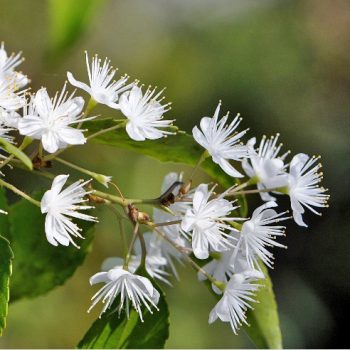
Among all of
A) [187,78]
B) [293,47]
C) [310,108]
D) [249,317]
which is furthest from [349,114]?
[249,317]

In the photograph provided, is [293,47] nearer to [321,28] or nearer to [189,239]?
[321,28]

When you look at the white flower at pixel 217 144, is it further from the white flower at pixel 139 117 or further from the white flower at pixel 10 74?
the white flower at pixel 10 74

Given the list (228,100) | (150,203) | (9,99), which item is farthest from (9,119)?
(228,100)

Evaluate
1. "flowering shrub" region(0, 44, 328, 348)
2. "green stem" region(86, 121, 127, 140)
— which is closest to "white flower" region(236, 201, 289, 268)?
"flowering shrub" region(0, 44, 328, 348)

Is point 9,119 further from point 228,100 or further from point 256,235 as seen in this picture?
point 228,100

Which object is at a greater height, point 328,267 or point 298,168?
point 328,267

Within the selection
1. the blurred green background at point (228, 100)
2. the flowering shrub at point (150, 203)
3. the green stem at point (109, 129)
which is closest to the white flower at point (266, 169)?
the flowering shrub at point (150, 203)
